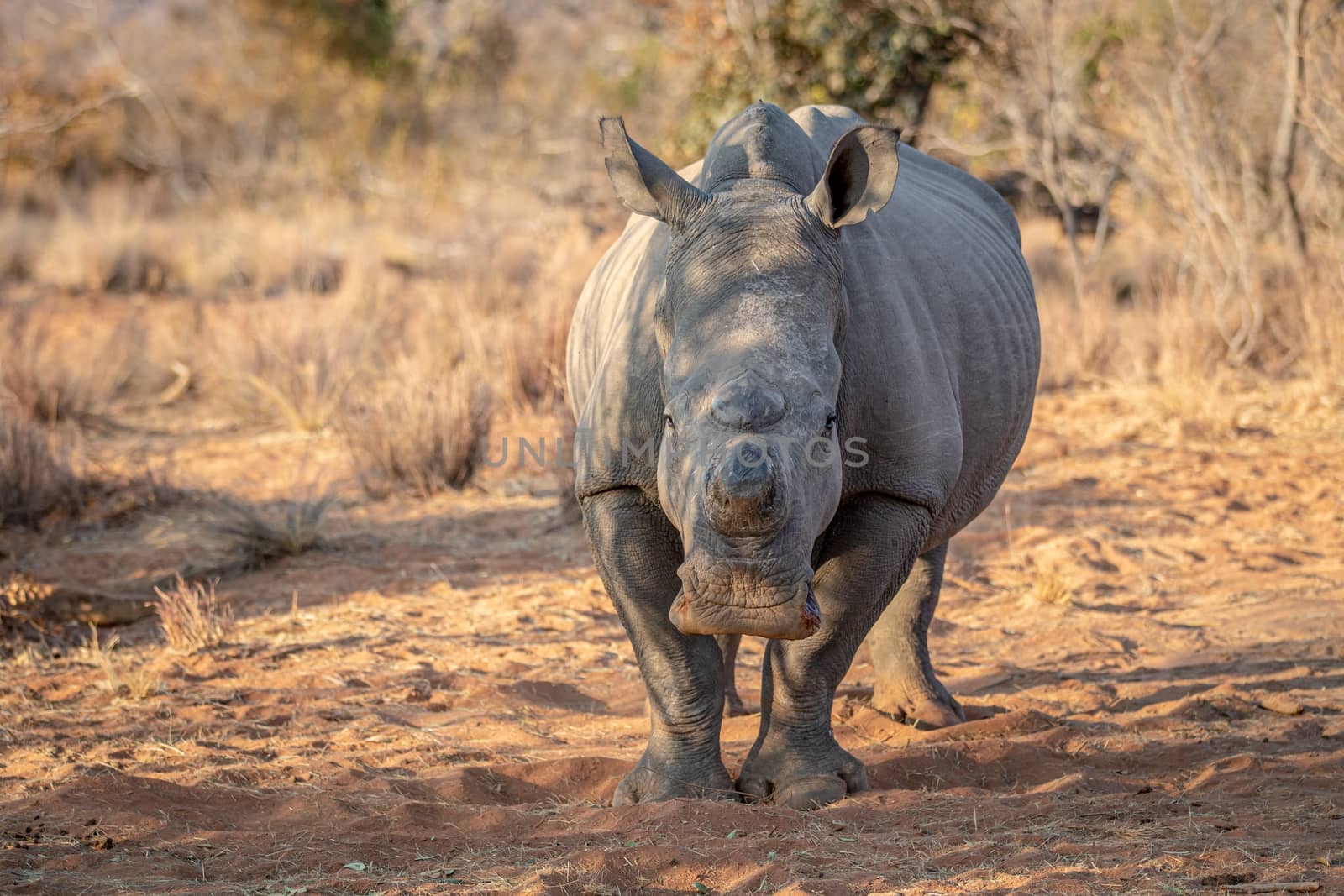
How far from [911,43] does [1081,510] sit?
6141mm

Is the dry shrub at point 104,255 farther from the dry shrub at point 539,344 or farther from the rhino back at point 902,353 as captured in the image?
the rhino back at point 902,353

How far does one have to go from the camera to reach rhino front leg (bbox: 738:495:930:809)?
3.77 metres

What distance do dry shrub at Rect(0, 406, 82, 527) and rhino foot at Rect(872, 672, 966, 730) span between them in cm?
490

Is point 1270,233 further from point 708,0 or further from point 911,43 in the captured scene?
point 708,0

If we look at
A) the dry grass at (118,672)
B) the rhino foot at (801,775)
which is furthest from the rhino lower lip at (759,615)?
the dry grass at (118,672)

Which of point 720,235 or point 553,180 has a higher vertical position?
point 553,180

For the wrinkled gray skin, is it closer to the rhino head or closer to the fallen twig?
the rhino head

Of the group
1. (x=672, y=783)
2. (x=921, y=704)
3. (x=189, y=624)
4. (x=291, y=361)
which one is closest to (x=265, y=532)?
(x=189, y=624)

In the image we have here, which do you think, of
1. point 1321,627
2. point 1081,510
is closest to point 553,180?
point 1081,510

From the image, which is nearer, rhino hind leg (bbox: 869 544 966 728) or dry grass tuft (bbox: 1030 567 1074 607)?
rhino hind leg (bbox: 869 544 966 728)

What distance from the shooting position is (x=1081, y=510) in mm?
7773

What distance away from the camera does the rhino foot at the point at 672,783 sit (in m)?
3.84

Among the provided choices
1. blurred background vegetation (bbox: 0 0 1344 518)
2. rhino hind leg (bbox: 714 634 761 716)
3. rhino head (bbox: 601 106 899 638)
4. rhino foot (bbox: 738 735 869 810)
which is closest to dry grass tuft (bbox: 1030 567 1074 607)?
rhino hind leg (bbox: 714 634 761 716)

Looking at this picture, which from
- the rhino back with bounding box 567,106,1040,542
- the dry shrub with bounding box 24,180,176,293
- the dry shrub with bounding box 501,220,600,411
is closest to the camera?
the rhino back with bounding box 567,106,1040,542
